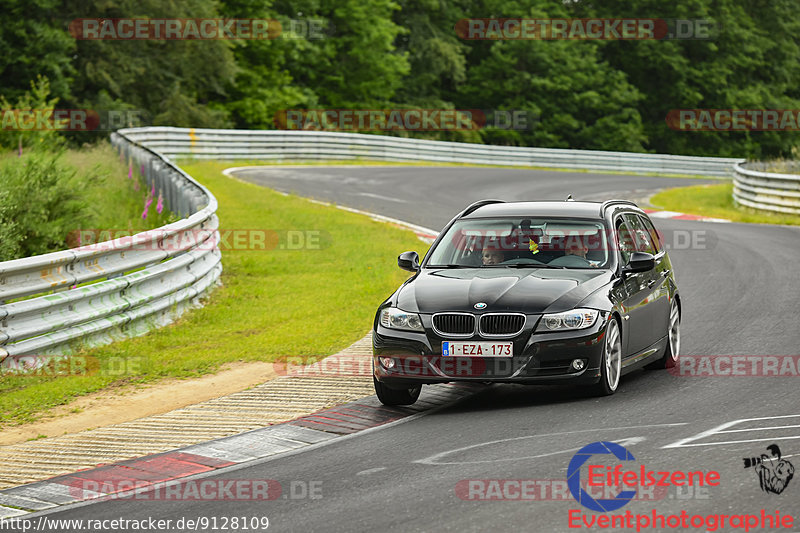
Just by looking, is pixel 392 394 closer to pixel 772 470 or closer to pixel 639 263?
pixel 639 263

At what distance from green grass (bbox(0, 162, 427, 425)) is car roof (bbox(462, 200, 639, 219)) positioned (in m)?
2.35

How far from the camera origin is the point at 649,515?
584cm

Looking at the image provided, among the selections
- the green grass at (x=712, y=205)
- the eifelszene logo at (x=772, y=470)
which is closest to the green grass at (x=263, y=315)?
the eifelszene logo at (x=772, y=470)

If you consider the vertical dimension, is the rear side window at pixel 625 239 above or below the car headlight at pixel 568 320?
above

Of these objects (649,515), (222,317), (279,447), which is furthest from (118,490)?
(222,317)

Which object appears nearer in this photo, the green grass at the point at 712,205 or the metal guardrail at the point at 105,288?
the metal guardrail at the point at 105,288

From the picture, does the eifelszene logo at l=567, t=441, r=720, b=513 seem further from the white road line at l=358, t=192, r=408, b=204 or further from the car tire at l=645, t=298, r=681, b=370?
the white road line at l=358, t=192, r=408, b=204

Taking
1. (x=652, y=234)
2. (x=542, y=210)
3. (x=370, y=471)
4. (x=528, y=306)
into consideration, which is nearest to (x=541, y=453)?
(x=370, y=471)

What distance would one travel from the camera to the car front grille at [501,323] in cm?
859

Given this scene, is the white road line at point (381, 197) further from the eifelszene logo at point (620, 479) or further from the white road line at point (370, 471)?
the eifelszene logo at point (620, 479)

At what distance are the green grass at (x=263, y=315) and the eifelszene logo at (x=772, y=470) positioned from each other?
552cm

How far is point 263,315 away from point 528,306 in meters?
5.67

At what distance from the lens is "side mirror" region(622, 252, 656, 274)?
9.64 metres

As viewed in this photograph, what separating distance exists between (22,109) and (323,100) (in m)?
29.4
